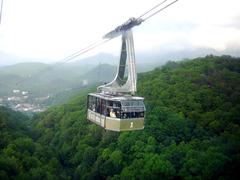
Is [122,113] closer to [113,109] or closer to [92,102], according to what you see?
[113,109]

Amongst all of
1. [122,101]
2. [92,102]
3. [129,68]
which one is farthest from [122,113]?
[92,102]

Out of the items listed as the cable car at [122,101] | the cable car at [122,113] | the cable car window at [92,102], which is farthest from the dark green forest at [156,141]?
the cable car at [122,113]

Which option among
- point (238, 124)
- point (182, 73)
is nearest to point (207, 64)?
point (182, 73)

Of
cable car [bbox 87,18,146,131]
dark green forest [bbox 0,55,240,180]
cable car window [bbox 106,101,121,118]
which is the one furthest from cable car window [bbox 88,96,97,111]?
dark green forest [bbox 0,55,240,180]

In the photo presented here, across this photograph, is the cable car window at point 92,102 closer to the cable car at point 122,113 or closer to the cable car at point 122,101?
the cable car at point 122,101

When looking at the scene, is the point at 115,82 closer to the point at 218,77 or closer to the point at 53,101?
the point at 218,77
